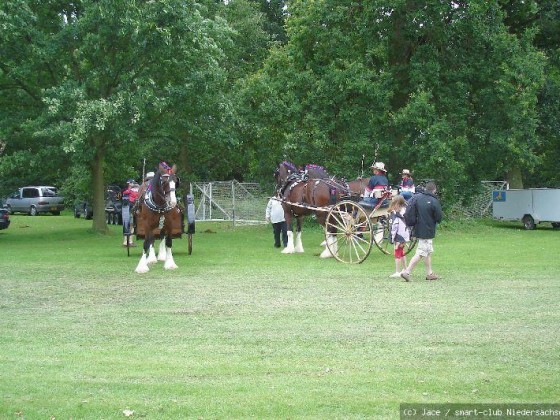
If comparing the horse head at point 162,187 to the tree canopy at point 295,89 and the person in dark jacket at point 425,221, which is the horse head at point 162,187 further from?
the tree canopy at point 295,89

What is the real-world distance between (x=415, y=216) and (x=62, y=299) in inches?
257

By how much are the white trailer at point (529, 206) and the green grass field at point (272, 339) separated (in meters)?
16.1

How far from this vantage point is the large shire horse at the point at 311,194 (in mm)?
22266

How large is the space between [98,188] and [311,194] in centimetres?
1172

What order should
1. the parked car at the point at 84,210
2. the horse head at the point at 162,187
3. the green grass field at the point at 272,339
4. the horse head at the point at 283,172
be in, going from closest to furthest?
the green grass field at the point at 272,339
the horse head at the point at 162,187
the horse head at the point at 283,172
the parked car at the point at 84,210

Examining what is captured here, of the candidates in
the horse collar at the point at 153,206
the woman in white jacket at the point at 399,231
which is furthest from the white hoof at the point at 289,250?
the woman in white jacket at the point at 399,231

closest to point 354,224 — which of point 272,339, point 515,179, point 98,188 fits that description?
point 272,339

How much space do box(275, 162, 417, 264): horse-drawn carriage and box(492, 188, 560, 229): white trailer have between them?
46.7ft

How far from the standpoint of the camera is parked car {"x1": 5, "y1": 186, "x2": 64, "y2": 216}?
56.9 metres

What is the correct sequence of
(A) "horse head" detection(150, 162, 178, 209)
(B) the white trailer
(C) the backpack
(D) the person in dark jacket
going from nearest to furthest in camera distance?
(D) the person in dark jacket
(C) the backpack
(A) "horse head" detection(150, 162, 178, 209)
(B) the white trailer

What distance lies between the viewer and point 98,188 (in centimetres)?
3150

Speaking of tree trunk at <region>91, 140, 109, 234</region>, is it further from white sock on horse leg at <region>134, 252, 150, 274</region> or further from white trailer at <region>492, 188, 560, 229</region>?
white trailer at <region>492, 188, 560, 229</region>

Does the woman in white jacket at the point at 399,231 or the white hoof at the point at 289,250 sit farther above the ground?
the woman in white jacket at the point at 399,231

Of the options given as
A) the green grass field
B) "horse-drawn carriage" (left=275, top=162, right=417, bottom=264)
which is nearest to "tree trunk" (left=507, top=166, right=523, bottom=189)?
"horse-drawn carriage" (left=275, top=162, right=417, bottom=264)
